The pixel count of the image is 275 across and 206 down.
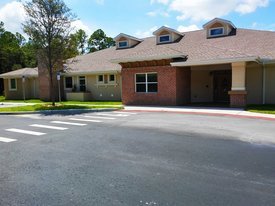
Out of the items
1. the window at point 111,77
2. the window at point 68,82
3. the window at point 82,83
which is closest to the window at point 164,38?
the window at point 111,77

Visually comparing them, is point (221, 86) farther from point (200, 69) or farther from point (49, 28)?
point (49, 28)

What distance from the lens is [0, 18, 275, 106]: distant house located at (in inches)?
699

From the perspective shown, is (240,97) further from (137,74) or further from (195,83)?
(137,74)

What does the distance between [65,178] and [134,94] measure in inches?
631

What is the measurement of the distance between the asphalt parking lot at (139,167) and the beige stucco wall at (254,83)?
9.78 meters

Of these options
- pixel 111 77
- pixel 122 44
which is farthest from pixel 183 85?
pixel 122 44

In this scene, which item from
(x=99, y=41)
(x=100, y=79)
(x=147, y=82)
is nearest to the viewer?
(x=147, y=82)

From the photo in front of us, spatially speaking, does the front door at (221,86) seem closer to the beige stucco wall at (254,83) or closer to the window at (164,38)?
the beige stucco wall at (254,83)

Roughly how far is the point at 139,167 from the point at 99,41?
2471 inches

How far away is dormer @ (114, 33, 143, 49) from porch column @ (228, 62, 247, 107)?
13.5 meters

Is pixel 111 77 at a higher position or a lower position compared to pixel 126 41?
lower

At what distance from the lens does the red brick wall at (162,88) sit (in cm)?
1944

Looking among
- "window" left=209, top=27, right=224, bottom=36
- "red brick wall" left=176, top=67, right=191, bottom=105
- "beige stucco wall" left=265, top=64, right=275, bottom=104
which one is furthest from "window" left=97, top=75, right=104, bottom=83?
"beige stucco wall" left=265, top=64, right=275, bottom=104

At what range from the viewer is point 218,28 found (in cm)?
2356
